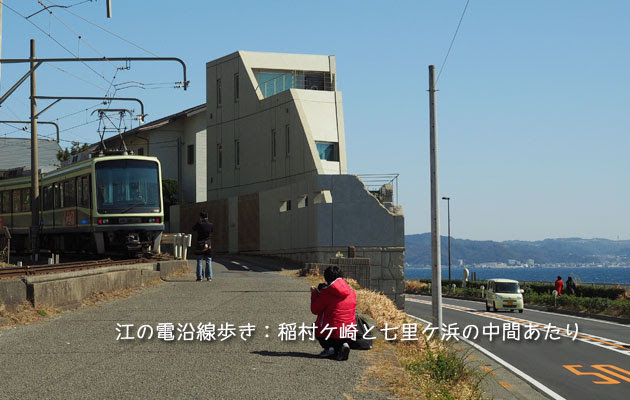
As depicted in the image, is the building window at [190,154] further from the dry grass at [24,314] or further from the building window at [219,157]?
the dry grass at [24,314]

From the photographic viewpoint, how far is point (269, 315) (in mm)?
14891

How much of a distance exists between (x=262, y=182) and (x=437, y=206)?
27623 millimetres

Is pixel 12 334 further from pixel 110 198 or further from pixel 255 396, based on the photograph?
pixel 110 198

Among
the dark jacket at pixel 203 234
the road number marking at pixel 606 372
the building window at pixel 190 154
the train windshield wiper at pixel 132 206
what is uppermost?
the building window at pixel 190 154

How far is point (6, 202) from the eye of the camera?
3916cm

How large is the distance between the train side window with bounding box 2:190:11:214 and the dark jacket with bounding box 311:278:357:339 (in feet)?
105

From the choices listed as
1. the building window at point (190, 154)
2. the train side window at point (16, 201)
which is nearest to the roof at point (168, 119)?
the building window at point (190, 154)

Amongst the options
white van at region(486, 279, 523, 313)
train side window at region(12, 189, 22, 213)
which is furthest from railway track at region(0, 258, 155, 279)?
white van at region(486, 279, 523, 313)

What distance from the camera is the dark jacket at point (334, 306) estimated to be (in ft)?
33.6

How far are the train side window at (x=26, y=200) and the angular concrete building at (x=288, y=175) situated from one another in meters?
11.4

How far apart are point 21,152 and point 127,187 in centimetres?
5258

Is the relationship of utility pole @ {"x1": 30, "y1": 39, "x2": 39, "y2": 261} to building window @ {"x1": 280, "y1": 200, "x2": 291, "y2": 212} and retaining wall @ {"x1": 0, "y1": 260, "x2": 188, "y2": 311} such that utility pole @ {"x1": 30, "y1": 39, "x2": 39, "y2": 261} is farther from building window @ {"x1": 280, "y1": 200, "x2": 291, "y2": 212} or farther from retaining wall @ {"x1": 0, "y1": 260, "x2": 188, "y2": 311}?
retaining wall @ {"x1": 0, "y1": 260, "x2": 188, "y2": 311}

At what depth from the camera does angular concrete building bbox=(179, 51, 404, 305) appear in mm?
34250

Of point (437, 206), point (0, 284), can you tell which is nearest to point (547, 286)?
point (437, 206)
